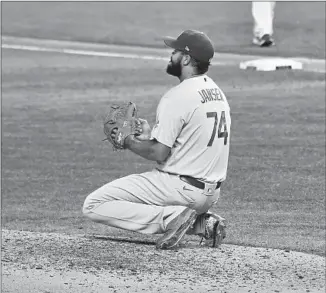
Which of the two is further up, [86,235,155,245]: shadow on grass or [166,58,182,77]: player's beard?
[166,58,182,77]: player's beard

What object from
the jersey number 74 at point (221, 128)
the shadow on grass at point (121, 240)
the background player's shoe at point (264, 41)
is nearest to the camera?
the jersey number 74 at point (221, 128)

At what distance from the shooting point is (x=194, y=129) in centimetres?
775

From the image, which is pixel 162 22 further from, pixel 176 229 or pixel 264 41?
pixel 176 229

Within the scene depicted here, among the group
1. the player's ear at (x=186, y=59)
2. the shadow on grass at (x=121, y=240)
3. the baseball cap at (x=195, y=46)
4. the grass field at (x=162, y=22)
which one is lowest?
the shadow on grass at (x=121, y=240)

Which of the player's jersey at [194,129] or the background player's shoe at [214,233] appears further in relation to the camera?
the background player's shoe at [214,233]

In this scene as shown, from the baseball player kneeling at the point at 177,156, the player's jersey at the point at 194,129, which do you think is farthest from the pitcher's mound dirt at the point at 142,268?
the player's jersey at the point at 194,129

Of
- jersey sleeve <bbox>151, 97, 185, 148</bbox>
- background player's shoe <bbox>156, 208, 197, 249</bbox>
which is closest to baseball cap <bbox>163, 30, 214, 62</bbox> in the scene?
jersey sleeve <bbox>151, 97, 185, 148</bbox>

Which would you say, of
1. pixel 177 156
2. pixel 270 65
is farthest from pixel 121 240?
pixel 270 65

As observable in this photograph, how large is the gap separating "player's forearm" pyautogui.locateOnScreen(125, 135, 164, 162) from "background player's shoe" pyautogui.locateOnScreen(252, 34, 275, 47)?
634 inches

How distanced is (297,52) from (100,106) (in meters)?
7.08

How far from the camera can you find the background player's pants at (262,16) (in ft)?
76.6

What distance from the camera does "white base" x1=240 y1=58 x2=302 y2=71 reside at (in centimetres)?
2064

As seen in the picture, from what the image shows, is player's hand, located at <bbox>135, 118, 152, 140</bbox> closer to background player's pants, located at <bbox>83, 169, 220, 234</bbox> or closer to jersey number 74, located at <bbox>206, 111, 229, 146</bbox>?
background player's pants, located at <bbox>83, 169, 220, 234</bbox>

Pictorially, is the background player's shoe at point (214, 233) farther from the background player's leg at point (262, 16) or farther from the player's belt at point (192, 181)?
the background player's leg at point (262, 16)
